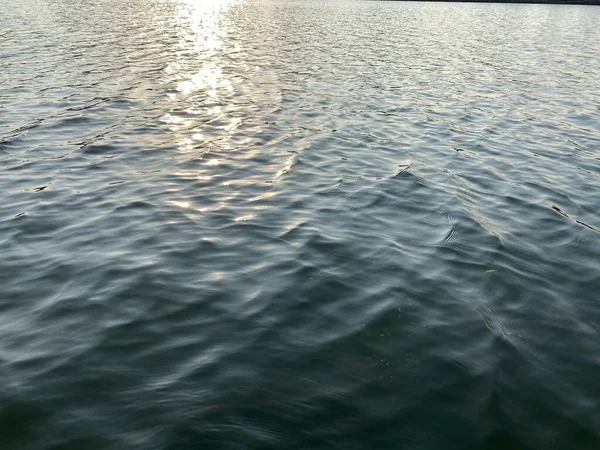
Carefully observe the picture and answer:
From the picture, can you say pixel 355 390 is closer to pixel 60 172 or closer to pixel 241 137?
pixel 60 172

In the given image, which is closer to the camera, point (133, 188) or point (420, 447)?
point (420, 447)

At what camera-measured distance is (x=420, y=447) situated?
18.8 feet

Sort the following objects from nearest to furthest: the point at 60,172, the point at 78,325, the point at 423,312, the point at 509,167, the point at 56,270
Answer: the point at 78,325
the point at 423,312
the point at 56,270
the point at 60,172
the point at 509,167

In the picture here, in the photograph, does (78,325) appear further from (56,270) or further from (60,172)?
(60,172)

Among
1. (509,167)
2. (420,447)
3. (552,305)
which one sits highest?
(420,447)

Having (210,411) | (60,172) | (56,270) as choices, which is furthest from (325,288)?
(60,172)

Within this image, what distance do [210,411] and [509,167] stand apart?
42.6 feet

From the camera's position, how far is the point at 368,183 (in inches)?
556

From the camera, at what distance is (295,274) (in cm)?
932

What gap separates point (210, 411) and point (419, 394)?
100 inches

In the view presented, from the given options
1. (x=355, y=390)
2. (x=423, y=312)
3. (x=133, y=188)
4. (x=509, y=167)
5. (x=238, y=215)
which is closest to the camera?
(x=355, y=390)

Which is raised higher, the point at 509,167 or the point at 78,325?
the point at 78,325

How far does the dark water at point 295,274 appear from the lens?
20.1ft

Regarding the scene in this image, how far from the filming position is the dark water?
6.12 metres
